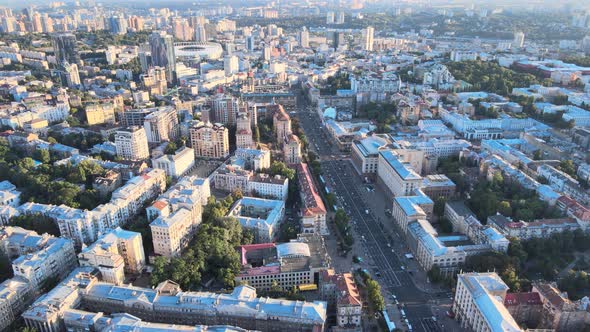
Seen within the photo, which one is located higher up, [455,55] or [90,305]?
[455,55]

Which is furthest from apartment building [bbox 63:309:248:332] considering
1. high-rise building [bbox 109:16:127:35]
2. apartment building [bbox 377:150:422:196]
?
high-rise building [bbox 109:16:127:35]

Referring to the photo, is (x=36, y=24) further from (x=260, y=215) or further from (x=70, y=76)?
(x=260, y=215)

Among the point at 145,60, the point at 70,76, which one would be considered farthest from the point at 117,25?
the point at 70,76

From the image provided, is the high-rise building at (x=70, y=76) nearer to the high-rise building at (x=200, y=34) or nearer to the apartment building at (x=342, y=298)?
the high-rise building at (x=200, y=34)

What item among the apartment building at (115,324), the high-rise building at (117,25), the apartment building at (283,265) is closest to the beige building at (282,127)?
the apartment building at (283,265)

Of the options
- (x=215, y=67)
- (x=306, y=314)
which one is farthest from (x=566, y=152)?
(x=215, y=67)

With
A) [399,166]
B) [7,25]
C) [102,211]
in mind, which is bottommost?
[102,211]

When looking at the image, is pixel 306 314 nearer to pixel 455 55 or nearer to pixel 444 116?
pixel 444 116
